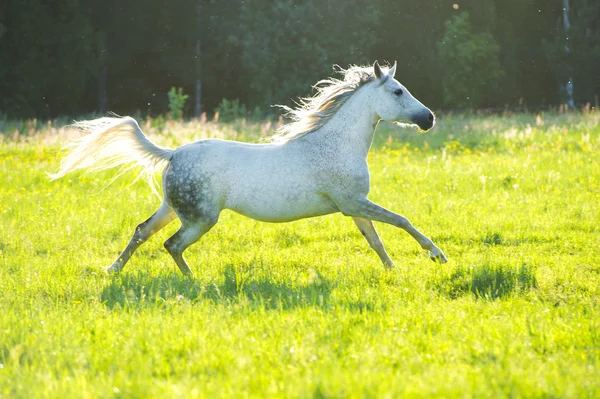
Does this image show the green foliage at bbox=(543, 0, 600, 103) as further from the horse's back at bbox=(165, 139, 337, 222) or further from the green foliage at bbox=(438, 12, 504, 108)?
the horse's back at bbox=(165, 139, 337, 222)

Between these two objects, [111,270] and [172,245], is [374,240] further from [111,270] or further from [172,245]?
[111,270]

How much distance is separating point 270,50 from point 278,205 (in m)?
35.3

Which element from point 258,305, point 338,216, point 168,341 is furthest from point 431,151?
point 168,341

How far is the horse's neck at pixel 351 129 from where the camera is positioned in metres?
7.02

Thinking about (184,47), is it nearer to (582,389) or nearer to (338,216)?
(338,216)

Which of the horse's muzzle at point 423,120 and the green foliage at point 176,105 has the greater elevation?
the horse's muzzle at point 423,120

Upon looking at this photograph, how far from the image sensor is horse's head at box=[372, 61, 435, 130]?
7078 mm

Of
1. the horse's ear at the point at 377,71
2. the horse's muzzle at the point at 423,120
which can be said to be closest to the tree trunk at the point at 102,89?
the horse's ear at the point at 377,71

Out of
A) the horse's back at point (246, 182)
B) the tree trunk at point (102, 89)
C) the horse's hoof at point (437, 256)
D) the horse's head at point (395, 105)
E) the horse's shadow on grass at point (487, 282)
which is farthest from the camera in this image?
the tree trunk at point (102, 89)

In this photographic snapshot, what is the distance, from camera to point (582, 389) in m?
3.46

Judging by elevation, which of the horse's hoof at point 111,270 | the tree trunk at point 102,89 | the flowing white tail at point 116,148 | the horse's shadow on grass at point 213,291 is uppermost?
the flowing white tail at point 116,148

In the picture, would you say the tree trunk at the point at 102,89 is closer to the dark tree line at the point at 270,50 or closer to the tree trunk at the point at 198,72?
the dark tree line at the point at 270,50

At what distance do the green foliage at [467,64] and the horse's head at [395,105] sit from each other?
33079mm

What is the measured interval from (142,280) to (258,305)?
57.5 inches
